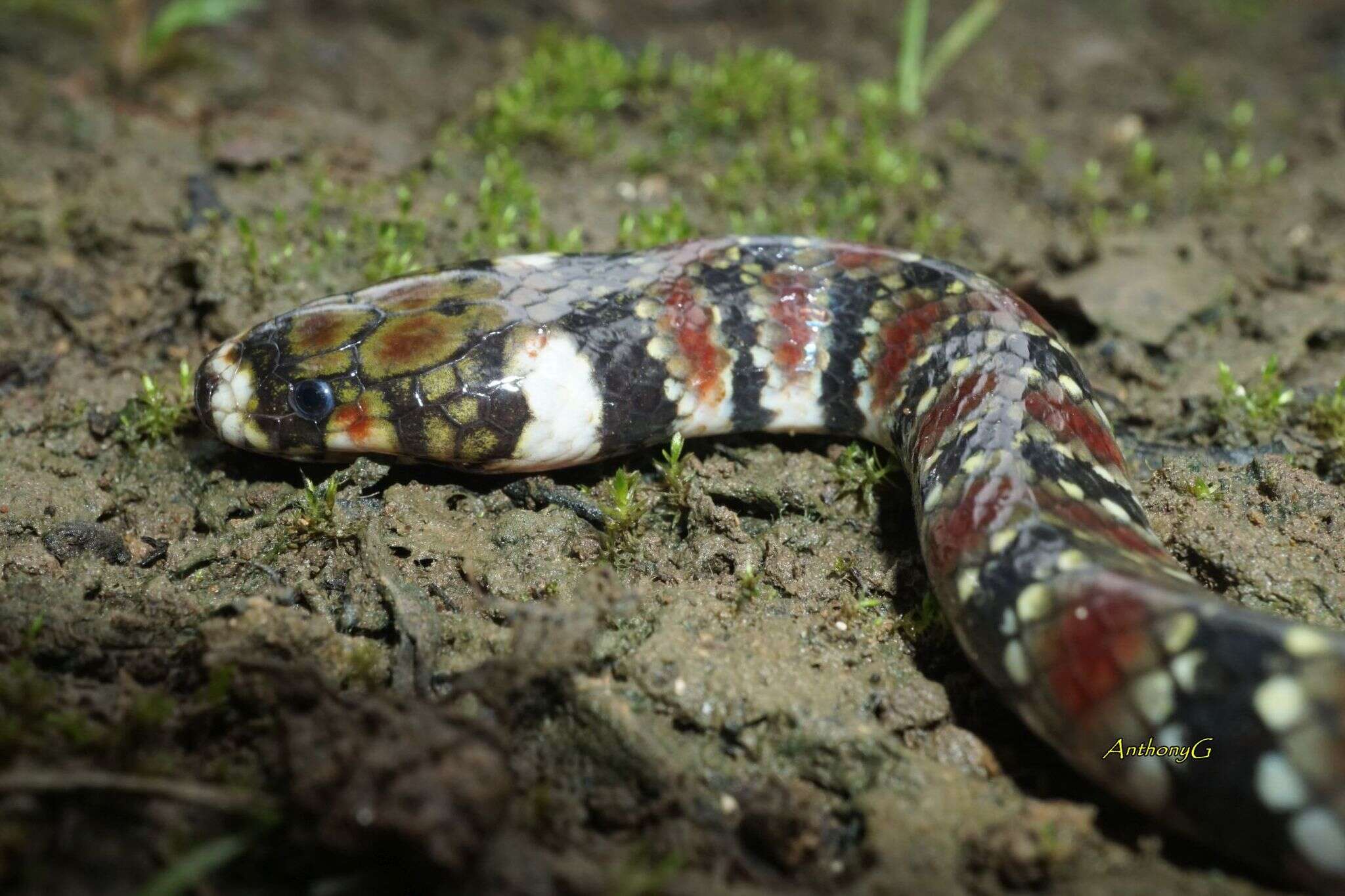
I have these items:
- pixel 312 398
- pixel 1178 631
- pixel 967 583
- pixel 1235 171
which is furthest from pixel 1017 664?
pixel 1235 171

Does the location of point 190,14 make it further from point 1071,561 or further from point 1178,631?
point 1178,631

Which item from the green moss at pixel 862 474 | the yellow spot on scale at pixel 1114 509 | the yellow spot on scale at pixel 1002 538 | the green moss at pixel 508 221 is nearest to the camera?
the yellow spot on scale at pixel 1002 538

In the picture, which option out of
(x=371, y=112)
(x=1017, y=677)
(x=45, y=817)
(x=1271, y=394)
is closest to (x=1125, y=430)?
(x=1271, y=394)

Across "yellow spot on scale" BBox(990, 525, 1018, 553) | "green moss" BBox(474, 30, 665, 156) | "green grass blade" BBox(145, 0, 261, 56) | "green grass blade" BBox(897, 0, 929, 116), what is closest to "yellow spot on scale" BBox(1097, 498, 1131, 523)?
"yellow spot on scale" BBox(990, 525, 1018, 553)

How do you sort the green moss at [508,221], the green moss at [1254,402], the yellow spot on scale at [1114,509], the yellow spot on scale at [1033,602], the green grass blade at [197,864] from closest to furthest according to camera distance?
the green grass blade at [197,864]
the yellow spot on scale at [1033,602]
the yellow spot on scale at [1114,509]
the green moss at [1254,402]
the green moss at [508,221]

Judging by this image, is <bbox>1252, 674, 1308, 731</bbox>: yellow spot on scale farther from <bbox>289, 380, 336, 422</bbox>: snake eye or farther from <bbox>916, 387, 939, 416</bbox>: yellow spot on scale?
<bbox>289, 380, 336, 422</bbox>: snake eye

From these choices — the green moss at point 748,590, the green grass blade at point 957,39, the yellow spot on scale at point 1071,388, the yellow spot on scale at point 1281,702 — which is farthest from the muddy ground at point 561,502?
the yellow spot on scale at point 1071,388

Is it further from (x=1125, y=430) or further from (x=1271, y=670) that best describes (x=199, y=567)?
(x=1125, y=430)

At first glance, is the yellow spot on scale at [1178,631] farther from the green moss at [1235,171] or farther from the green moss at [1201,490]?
the green moss at [1235,171]
